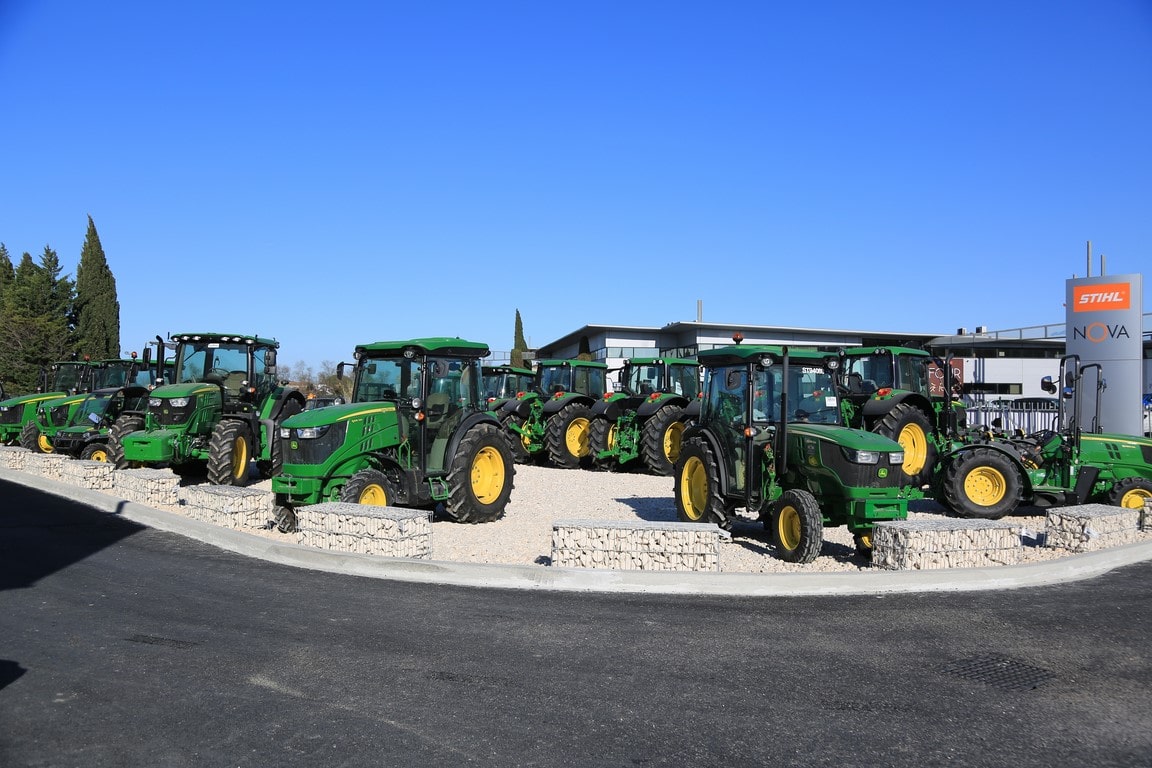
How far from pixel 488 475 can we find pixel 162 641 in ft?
20.4

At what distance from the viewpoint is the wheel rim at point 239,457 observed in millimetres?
14211

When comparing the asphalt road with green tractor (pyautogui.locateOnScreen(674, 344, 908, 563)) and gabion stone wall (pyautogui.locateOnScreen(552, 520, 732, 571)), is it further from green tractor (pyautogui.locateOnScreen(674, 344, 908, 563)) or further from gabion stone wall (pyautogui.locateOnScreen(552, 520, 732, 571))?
green tractor (pyautogui.locateOnScreen(674, 344, 908, 563))

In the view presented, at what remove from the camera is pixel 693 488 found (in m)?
11.0

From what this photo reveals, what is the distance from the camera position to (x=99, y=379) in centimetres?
2217

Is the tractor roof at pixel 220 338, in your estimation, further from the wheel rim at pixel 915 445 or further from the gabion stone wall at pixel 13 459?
the wheel rim at pixel 915 445

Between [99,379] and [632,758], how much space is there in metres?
22.0

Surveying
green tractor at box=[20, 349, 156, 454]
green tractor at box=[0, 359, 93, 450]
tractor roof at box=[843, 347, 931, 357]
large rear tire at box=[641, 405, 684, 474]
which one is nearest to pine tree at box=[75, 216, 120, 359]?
green tractor at box=[0, 359, 93, 450]

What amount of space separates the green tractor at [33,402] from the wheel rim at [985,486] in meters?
19.6

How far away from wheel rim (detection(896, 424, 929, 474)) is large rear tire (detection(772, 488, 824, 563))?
483cm

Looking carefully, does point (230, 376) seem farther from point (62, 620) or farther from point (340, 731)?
point (340, 731)

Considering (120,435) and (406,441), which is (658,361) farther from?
(120,435)

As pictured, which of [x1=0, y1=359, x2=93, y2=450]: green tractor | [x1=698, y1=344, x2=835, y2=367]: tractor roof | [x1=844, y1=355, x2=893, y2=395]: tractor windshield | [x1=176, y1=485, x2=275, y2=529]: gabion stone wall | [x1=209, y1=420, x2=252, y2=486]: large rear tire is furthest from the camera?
[x1=0, y1=359, x2=93, y2=450]: green tractor

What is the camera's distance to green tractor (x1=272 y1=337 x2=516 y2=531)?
10266 mm

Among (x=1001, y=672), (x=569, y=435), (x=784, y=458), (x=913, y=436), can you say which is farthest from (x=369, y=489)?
(x=569, y=435)
